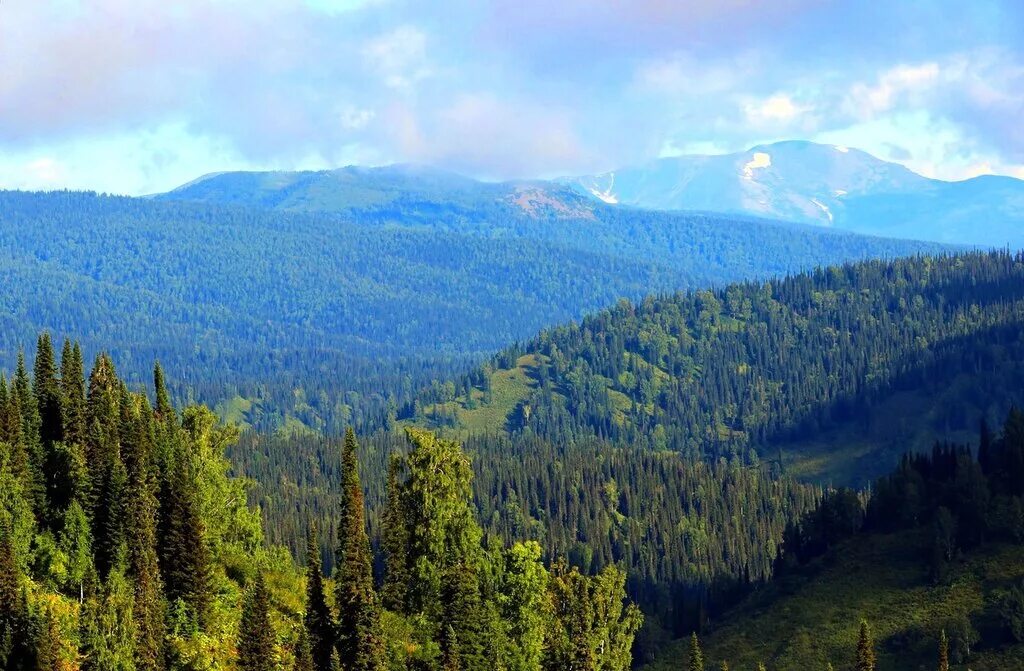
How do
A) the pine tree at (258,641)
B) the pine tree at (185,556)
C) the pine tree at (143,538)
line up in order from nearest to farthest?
the pine tree at (258,641) < the pine tree at (143,538) < the pine tree at (185,556)

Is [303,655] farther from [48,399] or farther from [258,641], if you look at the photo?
[48,399]

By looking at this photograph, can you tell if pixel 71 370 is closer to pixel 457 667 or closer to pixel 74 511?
pixel 74 511

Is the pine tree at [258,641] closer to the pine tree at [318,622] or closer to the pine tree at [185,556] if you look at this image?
the pine tree at [318,622]

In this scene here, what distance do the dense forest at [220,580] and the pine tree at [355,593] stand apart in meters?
0.12

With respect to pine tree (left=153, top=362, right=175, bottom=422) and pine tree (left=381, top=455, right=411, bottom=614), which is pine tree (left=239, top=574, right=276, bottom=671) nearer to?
pine tree (left=381, top=455, right=411, bottom=614)

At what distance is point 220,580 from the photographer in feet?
415

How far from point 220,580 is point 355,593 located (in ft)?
59.7

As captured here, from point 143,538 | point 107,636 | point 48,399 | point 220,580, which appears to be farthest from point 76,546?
point 48,399

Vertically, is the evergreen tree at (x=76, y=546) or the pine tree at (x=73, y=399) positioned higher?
the pine tree at (x=73, y=399)

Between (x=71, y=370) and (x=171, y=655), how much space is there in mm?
37403

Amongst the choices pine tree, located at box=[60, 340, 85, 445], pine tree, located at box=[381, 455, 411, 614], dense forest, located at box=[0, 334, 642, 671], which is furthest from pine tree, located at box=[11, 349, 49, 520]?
pine tree, located at box=[381, 455, 411, 614]

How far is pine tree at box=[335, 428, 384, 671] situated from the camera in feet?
361

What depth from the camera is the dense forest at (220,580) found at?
4205 inches

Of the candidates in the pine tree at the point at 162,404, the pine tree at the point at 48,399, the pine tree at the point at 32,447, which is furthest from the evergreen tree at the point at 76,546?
the pine tree at the point at 162,404
